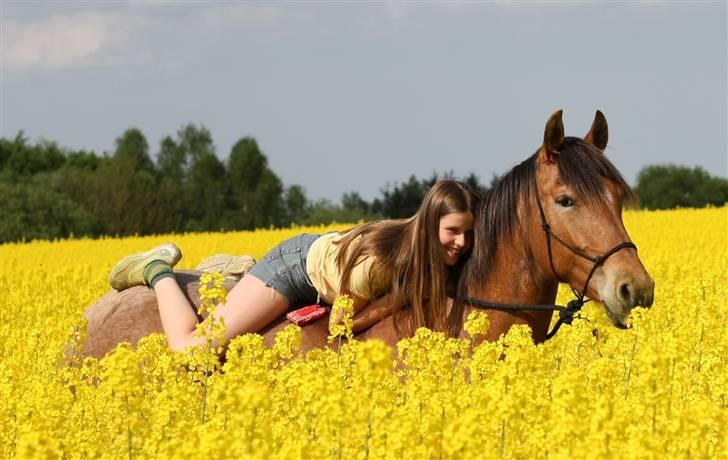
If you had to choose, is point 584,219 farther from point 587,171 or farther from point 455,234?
point 455,234

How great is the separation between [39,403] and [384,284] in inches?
103

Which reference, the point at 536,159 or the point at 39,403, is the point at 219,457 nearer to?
the point at 39,403

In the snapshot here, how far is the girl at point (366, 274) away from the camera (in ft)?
18.7

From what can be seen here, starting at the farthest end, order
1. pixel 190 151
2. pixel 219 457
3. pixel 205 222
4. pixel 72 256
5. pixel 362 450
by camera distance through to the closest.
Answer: pixel 190 151 → pixel 205 222 → pixel 72 256 → pixel 362 450 → pixel 219 457

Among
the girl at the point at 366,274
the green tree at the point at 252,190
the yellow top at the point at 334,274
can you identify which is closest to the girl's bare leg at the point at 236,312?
the girl at the point at 366,274

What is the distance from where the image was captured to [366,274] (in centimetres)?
582

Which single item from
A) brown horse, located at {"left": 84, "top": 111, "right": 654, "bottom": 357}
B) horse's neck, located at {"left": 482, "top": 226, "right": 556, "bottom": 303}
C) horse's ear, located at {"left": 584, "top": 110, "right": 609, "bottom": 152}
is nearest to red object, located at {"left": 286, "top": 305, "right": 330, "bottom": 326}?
brown horse, located at {"left": 84, "top": 111, "right": 654, "bottom": 357}

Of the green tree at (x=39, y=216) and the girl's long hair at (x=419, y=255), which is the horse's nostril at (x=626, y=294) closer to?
the girl's long hair at (x=419, y=255)

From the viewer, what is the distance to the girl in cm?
570

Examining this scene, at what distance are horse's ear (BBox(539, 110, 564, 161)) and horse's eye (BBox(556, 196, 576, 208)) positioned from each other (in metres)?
0.23

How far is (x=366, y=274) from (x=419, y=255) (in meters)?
0.36

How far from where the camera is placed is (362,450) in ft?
11.7

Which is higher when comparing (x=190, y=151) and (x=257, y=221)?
(x=190, y=151)

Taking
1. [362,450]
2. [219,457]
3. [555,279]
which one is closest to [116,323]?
[555,279]
